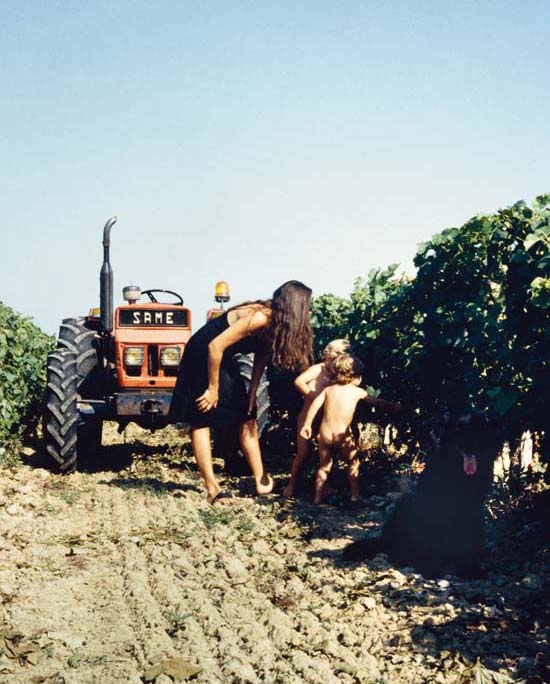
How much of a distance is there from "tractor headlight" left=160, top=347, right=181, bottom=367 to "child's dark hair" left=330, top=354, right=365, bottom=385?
7.42ft

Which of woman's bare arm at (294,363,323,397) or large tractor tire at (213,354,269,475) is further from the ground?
woman's bare arm at (294,363,323,397)

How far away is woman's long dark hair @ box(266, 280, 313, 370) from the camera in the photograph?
18.9 ft

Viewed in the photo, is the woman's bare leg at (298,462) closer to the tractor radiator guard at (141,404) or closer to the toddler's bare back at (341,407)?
the toddler's bare back at (341,407)

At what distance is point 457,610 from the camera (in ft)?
12.8

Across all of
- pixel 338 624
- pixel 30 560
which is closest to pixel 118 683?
pixel 338 624

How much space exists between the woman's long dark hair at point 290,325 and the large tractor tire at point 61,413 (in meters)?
2.63

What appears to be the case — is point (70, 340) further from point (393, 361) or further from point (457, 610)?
point (457, 610)

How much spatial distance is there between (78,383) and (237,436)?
5.95 feet

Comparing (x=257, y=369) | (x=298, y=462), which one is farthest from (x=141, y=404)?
(x=298, y=462)

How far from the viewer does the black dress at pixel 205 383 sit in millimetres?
6145

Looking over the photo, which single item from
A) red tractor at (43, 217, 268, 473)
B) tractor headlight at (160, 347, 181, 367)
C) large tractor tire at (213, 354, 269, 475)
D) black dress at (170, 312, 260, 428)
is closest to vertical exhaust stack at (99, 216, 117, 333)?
red tractor at (43, 217, 268, 473)

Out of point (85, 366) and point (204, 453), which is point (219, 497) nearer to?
point (204, 453)

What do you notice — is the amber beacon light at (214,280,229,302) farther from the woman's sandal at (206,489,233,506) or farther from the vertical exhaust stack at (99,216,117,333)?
the woman's sandal at (206,489,233,506)

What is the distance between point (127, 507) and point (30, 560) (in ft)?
4.80
